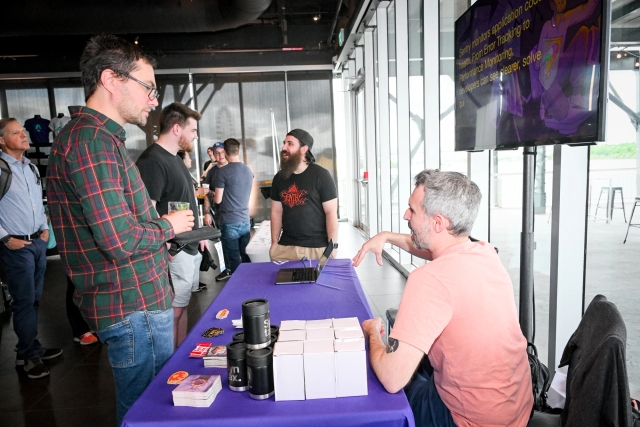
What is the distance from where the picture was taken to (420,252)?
2062 millimetres

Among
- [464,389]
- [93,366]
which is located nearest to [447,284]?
[464,389]

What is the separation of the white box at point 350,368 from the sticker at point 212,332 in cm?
60

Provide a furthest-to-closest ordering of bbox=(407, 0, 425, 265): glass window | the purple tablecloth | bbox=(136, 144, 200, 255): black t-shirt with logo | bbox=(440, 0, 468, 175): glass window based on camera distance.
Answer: bbox=(407, 0, 425, 265): glass window, bbox=(440, 0, 468, 175): glass window, bbox=(136, 144, 200, 255): black t-shirt with logo, the purple tablecloth

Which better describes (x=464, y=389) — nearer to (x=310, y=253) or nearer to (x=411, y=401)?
(x=411, y=401)

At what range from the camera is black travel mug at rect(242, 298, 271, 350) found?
1200 mm

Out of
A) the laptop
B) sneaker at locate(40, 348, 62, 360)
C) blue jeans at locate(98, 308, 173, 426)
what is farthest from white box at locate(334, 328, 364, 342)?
sneaker at locate(40, 348, 62, 360)

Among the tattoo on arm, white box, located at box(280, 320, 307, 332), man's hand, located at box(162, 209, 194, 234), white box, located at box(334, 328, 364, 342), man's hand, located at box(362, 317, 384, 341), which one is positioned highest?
man's hand, located at box(162, 209, 194, 234)

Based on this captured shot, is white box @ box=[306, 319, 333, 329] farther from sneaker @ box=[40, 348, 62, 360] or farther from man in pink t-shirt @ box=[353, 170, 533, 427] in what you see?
sneaker @ box=[40, 348, 62, 360]

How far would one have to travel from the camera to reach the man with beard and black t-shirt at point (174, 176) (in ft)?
7.96

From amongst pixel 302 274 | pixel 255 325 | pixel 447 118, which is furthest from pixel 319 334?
pixel 447 118

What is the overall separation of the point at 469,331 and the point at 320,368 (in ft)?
1.44

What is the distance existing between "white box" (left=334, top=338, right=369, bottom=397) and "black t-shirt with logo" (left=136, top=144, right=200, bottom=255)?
1632 mm

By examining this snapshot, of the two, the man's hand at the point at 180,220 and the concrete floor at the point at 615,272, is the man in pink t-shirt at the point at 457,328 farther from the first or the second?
the concrete floor at the point at 615,272

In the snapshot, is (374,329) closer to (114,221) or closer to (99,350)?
(114,221)
